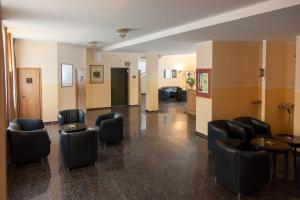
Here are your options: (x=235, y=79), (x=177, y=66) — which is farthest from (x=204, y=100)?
(x=177, y=66)

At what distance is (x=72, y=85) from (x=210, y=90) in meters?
5.57

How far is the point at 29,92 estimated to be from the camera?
8.91 m

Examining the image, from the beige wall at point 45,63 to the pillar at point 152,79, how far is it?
13.8 feet

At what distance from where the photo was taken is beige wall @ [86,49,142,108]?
489 inches

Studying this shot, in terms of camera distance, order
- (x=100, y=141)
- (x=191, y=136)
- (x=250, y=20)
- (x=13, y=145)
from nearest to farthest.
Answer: (x=250, y=20)
(x=13, y=145)
(x=100, y=141)
(x=191, y=136)

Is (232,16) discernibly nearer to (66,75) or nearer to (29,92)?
(66,75)

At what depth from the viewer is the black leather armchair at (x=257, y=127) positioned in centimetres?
589

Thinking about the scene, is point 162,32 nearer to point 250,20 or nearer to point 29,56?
point 250,20

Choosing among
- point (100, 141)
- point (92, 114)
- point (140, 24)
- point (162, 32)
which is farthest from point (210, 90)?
point (92, 114)

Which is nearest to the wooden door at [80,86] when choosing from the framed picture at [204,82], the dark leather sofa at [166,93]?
the framed picture at [204,82]

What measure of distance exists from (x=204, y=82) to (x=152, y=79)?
4.75m

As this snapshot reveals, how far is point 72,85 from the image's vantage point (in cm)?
1009

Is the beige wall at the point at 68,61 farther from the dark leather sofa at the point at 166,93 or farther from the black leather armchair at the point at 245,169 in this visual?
the black leather armchair at the point at 245,169

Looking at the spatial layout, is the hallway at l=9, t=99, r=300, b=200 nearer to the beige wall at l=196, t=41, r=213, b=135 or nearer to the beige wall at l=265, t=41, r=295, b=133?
the beige wall at l=196, t=41, r=213, b=135
